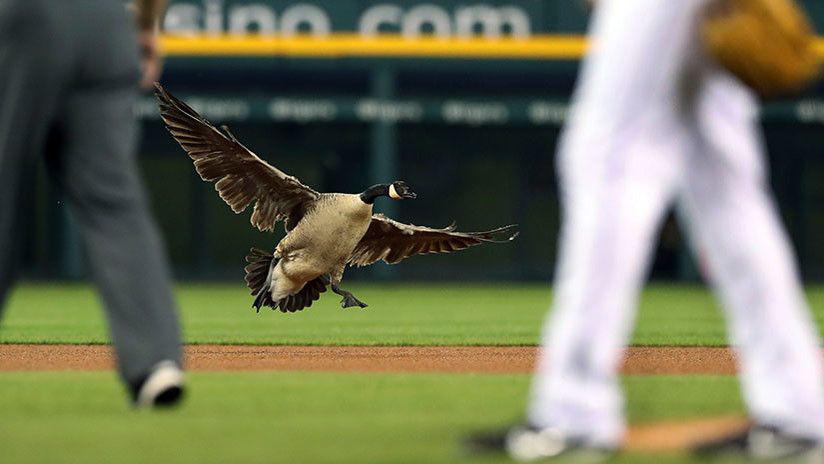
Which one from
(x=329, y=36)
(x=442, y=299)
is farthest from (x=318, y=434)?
(x=329, y=36)

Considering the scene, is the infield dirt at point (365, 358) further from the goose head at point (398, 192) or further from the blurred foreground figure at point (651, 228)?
the blurred foreground figure at point (651, 228)

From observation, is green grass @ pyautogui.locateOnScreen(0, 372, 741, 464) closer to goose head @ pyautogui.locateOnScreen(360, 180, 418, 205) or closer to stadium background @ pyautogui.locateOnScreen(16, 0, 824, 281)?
goose head @ pyautogui.locateOnScreen(360, 180, 418, 205)

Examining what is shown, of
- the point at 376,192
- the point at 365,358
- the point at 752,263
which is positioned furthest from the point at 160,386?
the point at 376,192

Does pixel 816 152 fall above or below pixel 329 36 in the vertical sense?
below

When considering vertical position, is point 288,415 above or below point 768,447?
below

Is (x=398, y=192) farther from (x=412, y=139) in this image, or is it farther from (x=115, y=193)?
(x=412, y=139)

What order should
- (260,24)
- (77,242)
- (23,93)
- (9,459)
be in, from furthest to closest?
(77,242) → (260,24) → (23,93) → (9,459)

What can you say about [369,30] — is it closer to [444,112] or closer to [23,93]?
[444,112]

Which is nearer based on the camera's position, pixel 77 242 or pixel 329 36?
pixel 329 36
